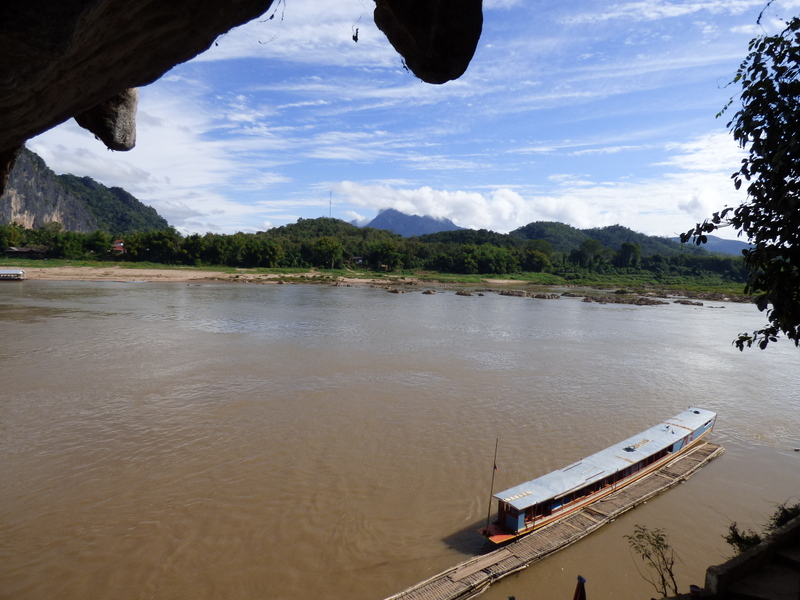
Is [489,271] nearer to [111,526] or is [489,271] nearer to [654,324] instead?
[654,324]

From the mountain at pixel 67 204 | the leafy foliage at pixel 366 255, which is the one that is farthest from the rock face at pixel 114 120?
the mountain at pixel 67 204

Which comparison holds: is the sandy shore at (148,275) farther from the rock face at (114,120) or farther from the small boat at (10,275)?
the rock face at (114,120)

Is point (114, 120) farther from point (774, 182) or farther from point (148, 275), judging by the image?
point (148, 275)

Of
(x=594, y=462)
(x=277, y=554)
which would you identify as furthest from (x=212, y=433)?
(x=594, y=462)

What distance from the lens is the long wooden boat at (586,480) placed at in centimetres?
809

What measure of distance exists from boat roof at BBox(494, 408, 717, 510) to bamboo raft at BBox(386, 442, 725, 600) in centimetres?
56

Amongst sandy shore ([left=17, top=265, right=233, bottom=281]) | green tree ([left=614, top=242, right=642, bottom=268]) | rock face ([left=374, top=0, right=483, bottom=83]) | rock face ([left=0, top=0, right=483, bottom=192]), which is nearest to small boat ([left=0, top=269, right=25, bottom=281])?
sandy shore ([left=17, top=265, right=233, bottom=281])

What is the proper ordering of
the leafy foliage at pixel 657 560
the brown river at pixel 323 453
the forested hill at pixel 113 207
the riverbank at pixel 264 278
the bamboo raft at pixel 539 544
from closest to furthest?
the leafy foliage at pixel 657 560, the bamboo raft at pixel 539 544, the brown river at pixel 323 453, the riverbank at pixel 264 278, the forested hill at pixel 113 207

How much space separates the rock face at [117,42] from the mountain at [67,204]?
323ft

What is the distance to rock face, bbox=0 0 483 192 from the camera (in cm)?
247

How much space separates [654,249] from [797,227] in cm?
19352

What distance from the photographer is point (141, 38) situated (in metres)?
3.33

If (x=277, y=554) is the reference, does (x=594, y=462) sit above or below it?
above

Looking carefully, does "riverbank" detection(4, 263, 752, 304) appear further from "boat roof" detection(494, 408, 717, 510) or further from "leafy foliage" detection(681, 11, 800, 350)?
"leafy foliage" detection(681, 11, 800, 350)
